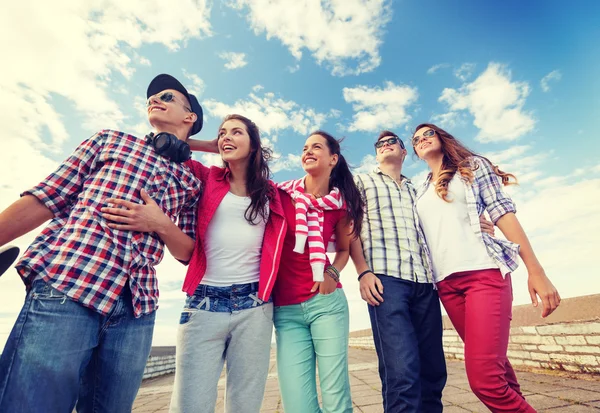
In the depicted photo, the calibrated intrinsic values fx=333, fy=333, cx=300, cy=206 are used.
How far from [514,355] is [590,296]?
61.9 inches

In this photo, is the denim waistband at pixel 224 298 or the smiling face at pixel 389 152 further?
the smiling face at pixel 389 152

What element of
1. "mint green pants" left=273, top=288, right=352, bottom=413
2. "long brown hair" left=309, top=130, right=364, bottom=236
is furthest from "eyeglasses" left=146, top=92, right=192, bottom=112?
"mint green pants" left=273, top=288, right=352, bottom=413

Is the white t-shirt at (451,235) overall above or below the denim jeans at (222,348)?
above

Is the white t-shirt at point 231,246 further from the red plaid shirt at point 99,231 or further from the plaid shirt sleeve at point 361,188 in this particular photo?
the plaid shirt sleeve at point 361,188

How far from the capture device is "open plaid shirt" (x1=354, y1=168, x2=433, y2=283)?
7.47 ft

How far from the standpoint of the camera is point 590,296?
3.77 meters

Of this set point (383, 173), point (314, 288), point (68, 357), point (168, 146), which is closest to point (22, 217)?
point (68, 357)

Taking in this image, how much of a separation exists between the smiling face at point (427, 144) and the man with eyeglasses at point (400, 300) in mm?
389

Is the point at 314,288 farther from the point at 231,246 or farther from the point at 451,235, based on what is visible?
the point at 451,235

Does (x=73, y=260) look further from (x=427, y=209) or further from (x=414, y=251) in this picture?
(x=427, y=209)

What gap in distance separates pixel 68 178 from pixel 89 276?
1.55 ft

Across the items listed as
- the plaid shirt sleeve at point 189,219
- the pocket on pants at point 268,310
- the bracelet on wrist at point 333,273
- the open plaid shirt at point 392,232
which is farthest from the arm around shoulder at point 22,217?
the open plaid shirt at point 392,232

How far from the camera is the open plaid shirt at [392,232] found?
7.47 feet

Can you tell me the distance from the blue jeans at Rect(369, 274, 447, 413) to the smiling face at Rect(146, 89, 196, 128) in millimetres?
1650
